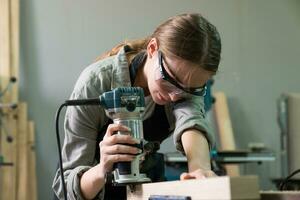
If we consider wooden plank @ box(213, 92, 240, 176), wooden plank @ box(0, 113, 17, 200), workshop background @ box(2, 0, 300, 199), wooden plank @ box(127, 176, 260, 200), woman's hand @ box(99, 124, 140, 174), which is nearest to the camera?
wooden plank @ box(127, 176, 260, 200)

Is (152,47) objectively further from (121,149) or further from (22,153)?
(22,153)

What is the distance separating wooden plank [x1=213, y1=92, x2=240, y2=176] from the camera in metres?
3.57

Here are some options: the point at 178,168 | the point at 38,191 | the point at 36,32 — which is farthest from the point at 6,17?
the point at 178,168

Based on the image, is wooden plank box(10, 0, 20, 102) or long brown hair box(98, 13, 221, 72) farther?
wooden plank box(10, 0, 20, 102)

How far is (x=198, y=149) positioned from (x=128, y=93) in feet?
Answer: 1.02

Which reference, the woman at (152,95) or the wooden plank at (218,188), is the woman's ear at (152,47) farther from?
the wooden plank at (218,188)

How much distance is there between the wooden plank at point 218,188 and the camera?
0.72m

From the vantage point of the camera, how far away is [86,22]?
3.52 metres

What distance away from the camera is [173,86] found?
125 centimetres

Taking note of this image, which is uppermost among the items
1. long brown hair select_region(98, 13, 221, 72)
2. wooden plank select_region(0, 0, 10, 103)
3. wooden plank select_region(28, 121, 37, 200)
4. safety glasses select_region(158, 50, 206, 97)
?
wooden plank select_region(0, 0, 10, 103)

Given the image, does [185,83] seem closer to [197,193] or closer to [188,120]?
[188,120]

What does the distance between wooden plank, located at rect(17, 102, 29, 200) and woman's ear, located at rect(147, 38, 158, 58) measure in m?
2.01

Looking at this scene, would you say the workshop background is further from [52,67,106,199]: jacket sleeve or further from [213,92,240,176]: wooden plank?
[52,67,106,199]: jacket sleeve

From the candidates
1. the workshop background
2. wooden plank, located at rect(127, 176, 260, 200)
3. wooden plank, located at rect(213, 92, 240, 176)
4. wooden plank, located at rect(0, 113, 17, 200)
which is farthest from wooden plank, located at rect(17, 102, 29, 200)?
wooden plank, located at rect(127, 176, 260, 200)
